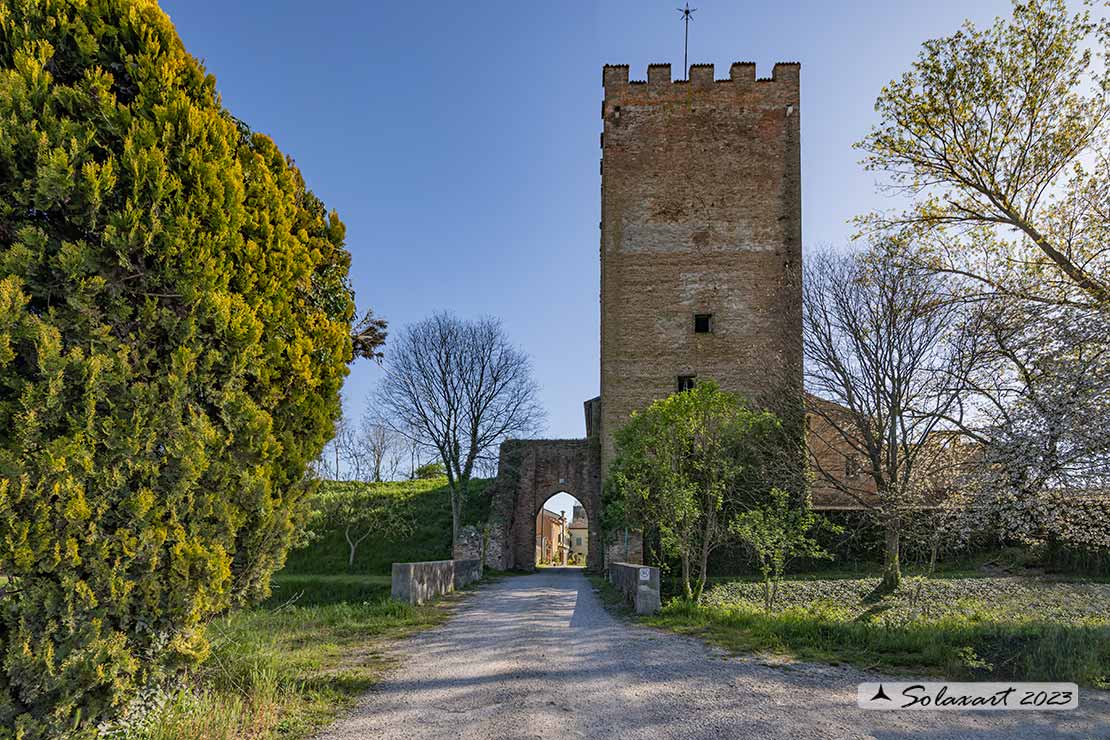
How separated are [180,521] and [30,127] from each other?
2355 mm

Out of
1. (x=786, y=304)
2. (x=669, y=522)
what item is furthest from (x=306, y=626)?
(x=786, y=304)

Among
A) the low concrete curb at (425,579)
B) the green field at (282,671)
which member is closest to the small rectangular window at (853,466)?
the low concrete curb at (425,579)

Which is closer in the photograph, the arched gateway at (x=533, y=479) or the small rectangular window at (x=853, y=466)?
the small rectangular window at (x=853, y=466)

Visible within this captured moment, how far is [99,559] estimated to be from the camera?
341 cm

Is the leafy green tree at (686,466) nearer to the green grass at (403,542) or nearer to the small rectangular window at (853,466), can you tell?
the small rectangular window at (853,466)

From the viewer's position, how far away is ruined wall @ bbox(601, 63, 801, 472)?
22828 millimetres

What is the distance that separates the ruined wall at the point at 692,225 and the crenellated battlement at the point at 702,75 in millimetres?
39

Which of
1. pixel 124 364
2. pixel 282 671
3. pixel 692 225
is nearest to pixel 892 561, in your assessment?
pixel 692 225

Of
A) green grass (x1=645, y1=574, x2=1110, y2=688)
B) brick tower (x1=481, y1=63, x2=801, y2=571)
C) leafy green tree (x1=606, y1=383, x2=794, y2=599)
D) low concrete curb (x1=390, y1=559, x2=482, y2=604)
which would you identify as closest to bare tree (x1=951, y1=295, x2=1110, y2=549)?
green grass (x1=645, y1=574, x2=1110, y2=688)

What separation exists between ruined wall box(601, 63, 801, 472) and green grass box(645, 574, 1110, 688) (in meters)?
10.9

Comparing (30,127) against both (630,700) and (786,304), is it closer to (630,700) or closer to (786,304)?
(630,700)

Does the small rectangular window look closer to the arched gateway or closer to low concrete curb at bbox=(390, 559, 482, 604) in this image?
the arched gateway

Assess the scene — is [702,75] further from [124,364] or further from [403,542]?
[124,364]

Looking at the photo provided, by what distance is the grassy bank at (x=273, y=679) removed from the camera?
3.76m
